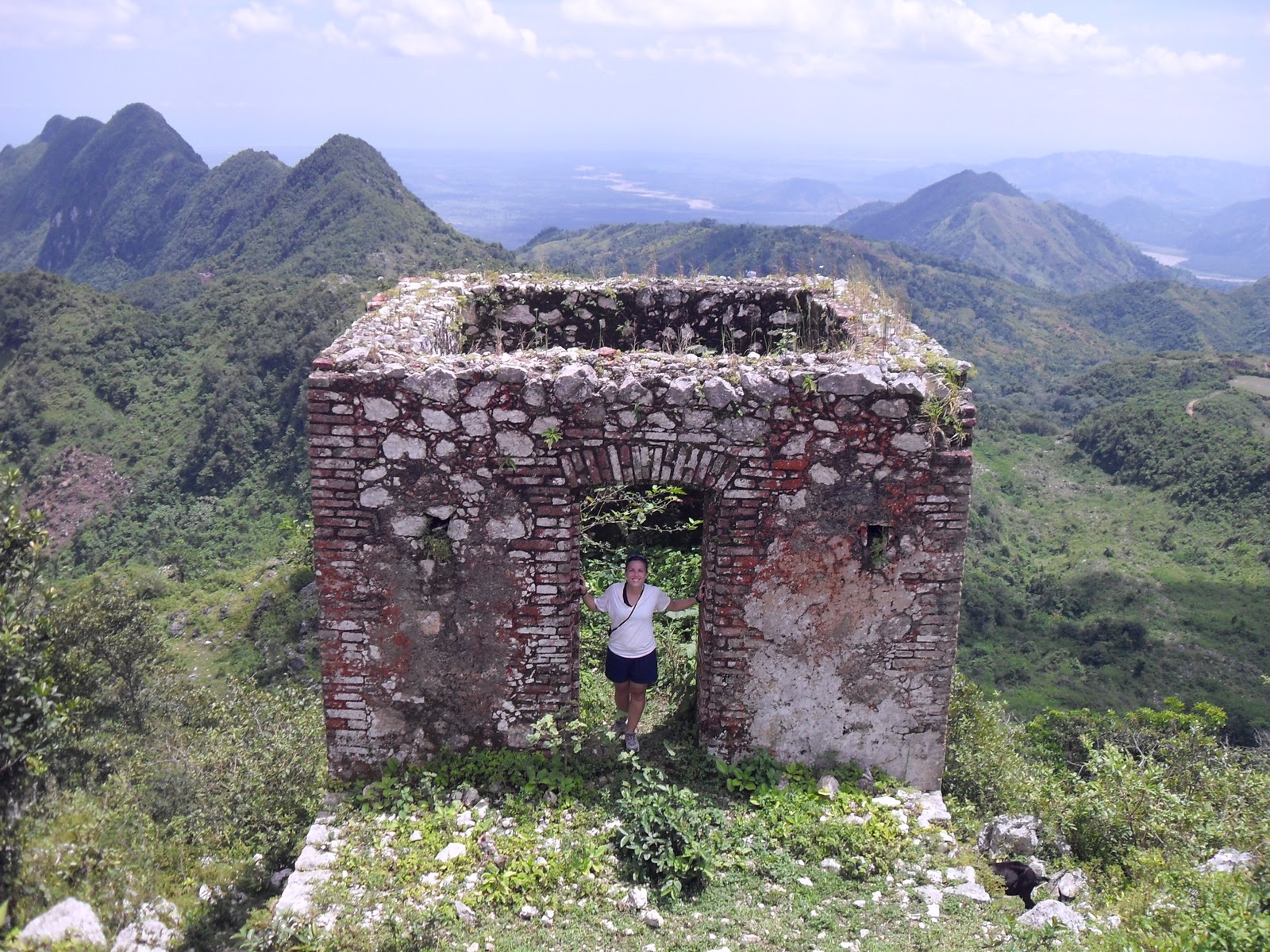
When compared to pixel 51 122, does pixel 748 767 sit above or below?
below

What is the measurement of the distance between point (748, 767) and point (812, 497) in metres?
1.87

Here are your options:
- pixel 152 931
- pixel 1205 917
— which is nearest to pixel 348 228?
pixel 152 931

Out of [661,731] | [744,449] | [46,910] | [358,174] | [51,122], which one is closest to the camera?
[46,910]

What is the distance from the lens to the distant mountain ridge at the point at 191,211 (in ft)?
216

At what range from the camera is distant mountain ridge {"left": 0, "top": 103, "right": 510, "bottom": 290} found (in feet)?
216

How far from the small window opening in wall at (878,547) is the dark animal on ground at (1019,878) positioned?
6.50 feet

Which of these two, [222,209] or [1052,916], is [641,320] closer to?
[1052,916]

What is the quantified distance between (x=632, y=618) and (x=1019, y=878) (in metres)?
2.89

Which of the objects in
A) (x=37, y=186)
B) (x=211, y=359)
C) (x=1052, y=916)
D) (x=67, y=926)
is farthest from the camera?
(x=37, y=186)

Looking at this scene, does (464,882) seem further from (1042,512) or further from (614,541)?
(1042,512)

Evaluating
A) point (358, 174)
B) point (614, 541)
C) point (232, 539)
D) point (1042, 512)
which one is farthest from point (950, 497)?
point (358, 174)

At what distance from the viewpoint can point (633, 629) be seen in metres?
6.02

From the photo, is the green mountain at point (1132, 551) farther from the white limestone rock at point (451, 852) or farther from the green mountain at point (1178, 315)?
the green mountain at point (1178, 315)

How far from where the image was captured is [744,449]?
554 cm
